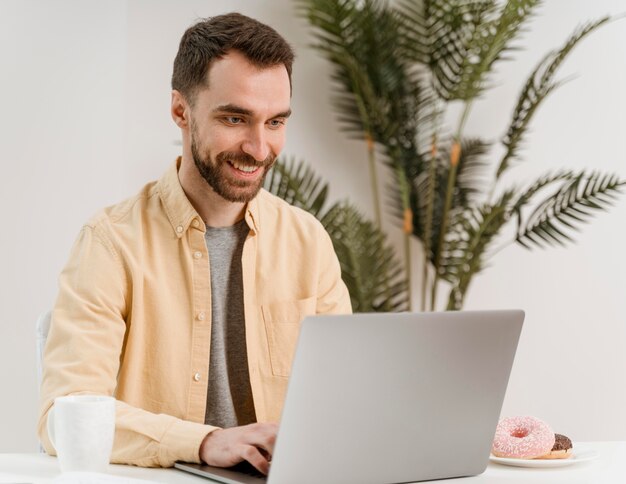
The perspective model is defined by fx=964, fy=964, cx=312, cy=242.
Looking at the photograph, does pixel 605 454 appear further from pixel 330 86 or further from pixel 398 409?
pixel 330 86

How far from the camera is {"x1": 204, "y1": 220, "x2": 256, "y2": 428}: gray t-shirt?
1926 mm

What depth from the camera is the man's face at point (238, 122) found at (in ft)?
6.23

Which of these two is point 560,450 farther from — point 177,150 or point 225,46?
point 177,150

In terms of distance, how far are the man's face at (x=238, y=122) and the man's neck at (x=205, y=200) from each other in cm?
3

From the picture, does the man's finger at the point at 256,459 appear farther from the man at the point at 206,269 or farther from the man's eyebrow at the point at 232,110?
the man's eyebrow at the point at 232,110

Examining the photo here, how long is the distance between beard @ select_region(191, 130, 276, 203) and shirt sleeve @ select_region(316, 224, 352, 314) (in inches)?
9.9

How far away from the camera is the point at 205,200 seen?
6.52ft

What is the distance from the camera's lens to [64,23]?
3.57 metres

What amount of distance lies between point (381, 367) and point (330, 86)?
9.82 ft

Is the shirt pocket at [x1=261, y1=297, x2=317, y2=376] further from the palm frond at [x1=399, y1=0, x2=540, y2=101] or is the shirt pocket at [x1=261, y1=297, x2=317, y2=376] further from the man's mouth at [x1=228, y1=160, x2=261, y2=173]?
the palm frond at [x1=399, y1=0, x2=540, y2=101]

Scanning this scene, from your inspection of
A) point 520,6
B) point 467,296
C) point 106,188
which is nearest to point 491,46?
point 520,6

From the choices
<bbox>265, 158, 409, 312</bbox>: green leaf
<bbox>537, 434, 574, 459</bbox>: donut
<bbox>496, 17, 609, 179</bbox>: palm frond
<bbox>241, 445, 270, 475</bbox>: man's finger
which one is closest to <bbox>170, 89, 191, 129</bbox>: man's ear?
<bbox>241, 445, 270, 475</bbox>: man's finger

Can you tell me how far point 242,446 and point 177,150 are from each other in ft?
8.77

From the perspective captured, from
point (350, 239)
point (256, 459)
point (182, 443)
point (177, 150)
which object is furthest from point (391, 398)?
point (177, 150)
